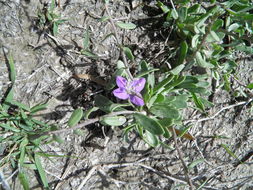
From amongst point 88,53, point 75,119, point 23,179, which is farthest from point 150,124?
point 23,179

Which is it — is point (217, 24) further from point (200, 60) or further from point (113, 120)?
point (113, 120)

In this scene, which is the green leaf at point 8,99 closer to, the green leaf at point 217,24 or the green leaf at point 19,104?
the green leaf at point 19,104

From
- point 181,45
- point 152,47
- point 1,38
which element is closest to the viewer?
point 1,38

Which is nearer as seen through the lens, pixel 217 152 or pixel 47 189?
pixel 47 189

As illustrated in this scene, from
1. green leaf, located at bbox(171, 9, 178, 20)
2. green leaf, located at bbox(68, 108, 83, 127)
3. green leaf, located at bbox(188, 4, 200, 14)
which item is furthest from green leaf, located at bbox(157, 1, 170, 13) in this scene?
green leaf, located at bbox(68, 108, 83, 127)

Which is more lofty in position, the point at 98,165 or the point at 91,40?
the point at 91,40

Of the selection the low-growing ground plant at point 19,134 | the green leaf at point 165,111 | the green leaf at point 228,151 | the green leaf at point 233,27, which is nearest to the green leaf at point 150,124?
the green leaf at point 165,111

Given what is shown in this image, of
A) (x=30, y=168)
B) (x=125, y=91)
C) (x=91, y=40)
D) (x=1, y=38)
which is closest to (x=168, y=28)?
(x=91, y=40)

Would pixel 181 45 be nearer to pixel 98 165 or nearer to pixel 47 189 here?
pixel 98 165
